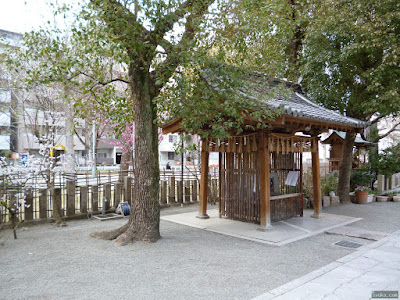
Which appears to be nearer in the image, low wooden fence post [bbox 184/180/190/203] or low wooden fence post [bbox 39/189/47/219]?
low wooden fence post [bbox 39/189/47/219]

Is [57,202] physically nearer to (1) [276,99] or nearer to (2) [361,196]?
(1) [276,99]

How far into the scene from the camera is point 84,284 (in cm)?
412

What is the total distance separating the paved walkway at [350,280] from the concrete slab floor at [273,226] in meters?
1.54

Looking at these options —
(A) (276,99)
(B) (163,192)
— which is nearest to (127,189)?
(B) (163,192)

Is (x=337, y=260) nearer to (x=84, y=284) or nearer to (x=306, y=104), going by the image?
(x=84, y=284)

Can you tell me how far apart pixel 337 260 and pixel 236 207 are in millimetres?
3582

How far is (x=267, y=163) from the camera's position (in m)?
7.13

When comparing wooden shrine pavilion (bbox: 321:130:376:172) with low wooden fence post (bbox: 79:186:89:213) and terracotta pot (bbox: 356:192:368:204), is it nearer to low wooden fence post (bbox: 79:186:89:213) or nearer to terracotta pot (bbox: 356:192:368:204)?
terracotta pot (bbox: 356:192:368:204)

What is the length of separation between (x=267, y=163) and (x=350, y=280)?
132 inches

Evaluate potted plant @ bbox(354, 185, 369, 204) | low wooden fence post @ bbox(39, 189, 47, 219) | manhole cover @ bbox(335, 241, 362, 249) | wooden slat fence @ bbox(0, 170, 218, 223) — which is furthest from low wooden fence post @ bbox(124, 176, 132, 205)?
potted plant @ bbox(354, 185, 369, 204)

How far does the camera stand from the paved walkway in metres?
3.76

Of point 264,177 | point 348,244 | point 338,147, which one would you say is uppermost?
point 338,147

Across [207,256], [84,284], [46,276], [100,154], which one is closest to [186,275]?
[207,256]

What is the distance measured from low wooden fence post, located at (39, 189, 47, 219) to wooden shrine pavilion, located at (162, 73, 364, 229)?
3.56 metres
